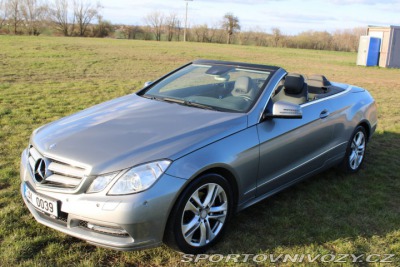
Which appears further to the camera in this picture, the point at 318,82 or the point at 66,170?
the point at 318,82

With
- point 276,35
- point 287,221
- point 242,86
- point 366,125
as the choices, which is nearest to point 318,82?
point 366,125

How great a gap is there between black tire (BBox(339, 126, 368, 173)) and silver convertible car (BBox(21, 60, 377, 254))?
43 centimetres

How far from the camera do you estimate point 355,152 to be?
17.3ft

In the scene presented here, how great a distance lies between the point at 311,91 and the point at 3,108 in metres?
6.08

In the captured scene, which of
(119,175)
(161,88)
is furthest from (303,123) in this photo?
(119,175)

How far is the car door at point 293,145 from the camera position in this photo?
3688 mm

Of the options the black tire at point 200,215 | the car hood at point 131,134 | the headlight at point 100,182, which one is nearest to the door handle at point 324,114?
the car hood at point 131,134

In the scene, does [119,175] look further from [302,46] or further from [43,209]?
[302,46]

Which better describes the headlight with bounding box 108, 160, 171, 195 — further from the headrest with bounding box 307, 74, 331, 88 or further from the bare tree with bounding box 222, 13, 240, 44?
the bare tree with bounding box 222, 13, 240, 44

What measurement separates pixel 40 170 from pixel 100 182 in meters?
0.65

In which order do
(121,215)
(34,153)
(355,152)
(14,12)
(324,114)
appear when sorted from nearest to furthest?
(121,215), (34,153), (324,114), (355,152), (14,12)

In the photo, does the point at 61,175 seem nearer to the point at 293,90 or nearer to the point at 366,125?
the point at 293,90

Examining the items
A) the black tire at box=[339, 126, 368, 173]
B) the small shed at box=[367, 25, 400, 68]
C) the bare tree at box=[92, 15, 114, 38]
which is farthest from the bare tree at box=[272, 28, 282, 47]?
the black tire at box=[339, 126, 368, 173]

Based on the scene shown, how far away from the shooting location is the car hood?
295 cm
